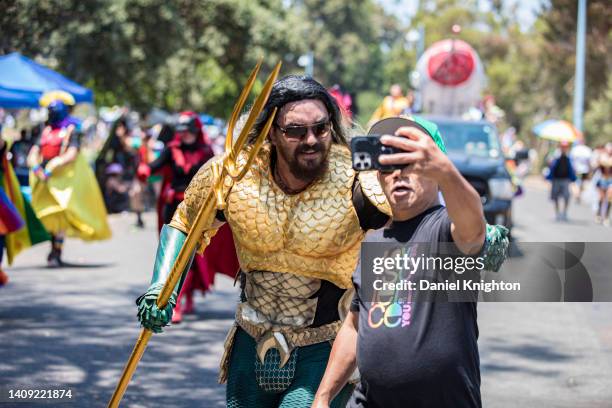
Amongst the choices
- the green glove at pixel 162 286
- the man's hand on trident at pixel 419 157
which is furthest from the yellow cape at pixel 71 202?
the man's hand on trident at pixel 419 157

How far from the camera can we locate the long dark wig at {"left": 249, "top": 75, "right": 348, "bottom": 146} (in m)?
3.92

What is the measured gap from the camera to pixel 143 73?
1129 inches

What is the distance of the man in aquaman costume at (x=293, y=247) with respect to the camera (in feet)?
12.8

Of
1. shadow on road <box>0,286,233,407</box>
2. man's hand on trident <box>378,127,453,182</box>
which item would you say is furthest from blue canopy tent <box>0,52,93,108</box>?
man's hand on trident <box>378,127,453,182</box>

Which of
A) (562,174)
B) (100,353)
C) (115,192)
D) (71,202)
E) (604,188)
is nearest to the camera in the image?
(100,353)

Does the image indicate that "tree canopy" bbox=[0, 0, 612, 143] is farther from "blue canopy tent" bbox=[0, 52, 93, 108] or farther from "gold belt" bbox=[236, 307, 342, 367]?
"gold belt" bbox=[236, 307, 342, 367]

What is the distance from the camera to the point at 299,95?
12.8ft

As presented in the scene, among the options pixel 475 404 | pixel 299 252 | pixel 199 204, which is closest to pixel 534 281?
pixel 475 404

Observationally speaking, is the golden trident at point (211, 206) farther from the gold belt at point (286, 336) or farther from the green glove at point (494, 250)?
the green glove at point (494, 250)

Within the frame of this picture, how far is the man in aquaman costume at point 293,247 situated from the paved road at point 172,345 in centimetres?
274

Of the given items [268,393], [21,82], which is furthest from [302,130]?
[21,82]

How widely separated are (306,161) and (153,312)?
2.37ft

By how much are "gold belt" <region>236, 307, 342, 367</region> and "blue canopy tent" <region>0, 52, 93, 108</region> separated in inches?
490

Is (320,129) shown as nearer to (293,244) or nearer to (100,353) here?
(293,244)
